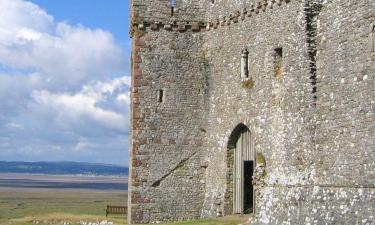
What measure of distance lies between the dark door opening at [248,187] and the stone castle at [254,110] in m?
0.04

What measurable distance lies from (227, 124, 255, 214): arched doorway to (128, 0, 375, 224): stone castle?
0.04 m

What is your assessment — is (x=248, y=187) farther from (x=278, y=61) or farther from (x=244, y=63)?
(x=278, y=61)

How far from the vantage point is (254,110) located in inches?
1043

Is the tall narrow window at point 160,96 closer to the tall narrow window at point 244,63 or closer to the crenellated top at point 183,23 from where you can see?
the crenellated top at point 183,23

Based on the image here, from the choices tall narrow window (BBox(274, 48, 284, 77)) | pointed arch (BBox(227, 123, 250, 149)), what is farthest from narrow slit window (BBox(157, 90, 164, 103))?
tall narrow window (BBox(274, 48, 284, 77))

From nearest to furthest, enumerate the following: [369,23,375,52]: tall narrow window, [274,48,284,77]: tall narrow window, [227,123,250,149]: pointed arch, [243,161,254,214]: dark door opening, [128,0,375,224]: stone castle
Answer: [369,23,375,52]: tall narrow window → [128,0,375,224]: stone castle → [274,48,284,77]: tall narrow window → [227,123,250,149]: pointed arch → [243,161,254,214]: dark door opening

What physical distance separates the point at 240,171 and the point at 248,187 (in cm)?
94

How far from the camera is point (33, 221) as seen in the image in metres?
38.2

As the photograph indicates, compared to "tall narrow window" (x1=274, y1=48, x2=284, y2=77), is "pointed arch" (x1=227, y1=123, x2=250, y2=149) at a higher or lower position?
lower

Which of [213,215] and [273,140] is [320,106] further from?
[213,215]

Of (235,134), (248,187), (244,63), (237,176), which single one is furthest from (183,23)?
(248,187)

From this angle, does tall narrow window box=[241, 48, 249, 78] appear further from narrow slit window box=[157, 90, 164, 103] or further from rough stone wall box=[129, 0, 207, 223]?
narrow slit window box=[157, 90, 164, 103]

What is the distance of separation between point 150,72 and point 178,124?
234 cm

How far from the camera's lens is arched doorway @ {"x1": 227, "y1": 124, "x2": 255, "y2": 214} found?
92.4 ft
